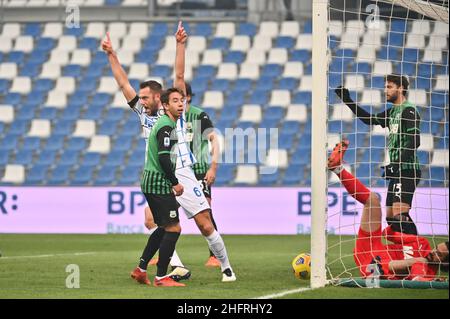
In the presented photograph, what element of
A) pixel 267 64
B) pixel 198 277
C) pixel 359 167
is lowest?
pixel 198 277

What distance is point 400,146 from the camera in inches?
372

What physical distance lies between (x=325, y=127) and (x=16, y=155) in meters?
12.3

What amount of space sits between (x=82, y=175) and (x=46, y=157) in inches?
39.0

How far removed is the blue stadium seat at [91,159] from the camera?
19109mm

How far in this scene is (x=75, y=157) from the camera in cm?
1928

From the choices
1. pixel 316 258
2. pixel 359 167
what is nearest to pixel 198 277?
pixel 316 258

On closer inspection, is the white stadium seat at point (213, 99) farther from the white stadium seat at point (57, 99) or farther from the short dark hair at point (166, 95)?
the short dark hair at point (166, 95)

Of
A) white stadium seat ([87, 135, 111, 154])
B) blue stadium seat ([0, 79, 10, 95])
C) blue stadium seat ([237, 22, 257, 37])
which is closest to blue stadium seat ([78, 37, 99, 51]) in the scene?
blue stadium seat ([0, 79, 10, 95])

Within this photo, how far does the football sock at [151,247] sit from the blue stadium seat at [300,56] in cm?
1190

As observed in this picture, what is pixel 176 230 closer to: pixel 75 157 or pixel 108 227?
pixel 108 227

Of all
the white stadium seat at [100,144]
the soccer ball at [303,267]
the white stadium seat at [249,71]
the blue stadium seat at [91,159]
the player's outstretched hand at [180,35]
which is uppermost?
the white stadium seat at [249,71]

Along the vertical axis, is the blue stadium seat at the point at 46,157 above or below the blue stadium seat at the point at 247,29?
below

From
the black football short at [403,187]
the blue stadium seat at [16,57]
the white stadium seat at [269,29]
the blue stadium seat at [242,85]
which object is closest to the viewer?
the black football short at [403,187]

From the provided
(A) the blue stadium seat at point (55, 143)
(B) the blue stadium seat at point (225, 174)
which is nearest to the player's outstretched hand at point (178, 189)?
(B) the blue stadium seat at point (225, 174)
